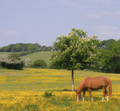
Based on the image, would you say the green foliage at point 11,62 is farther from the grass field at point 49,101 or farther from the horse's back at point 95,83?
the horse's back at point 95,83

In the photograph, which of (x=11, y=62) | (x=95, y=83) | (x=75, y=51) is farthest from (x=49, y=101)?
(x=11, y=62)

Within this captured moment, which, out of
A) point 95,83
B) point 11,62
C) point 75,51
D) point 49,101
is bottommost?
point 49,101

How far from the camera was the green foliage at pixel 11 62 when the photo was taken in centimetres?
8000

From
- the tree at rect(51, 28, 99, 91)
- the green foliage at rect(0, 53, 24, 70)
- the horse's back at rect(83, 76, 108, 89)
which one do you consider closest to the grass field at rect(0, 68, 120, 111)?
the horse's back at rect(83, 76, 108, 89)

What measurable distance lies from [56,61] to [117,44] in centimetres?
8345

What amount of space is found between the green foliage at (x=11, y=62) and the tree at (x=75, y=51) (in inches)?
2041

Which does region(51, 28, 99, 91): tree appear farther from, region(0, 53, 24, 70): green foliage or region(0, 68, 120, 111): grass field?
region(0, 53, 24, 70): green foliage

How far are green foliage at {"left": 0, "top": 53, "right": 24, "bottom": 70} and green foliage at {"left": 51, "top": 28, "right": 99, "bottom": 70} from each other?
51.9 meters

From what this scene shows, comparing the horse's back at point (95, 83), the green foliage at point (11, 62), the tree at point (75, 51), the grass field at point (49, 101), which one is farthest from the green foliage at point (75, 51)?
the green foliage at point (11, 62)

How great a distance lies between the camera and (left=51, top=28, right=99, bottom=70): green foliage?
28.5 meters

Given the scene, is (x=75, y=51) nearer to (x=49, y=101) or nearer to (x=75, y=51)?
(x=75, y=51)

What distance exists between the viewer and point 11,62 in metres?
79.7

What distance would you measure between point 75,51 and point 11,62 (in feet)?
181

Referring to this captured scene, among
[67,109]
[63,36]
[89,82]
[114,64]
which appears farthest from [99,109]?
[114,64]
